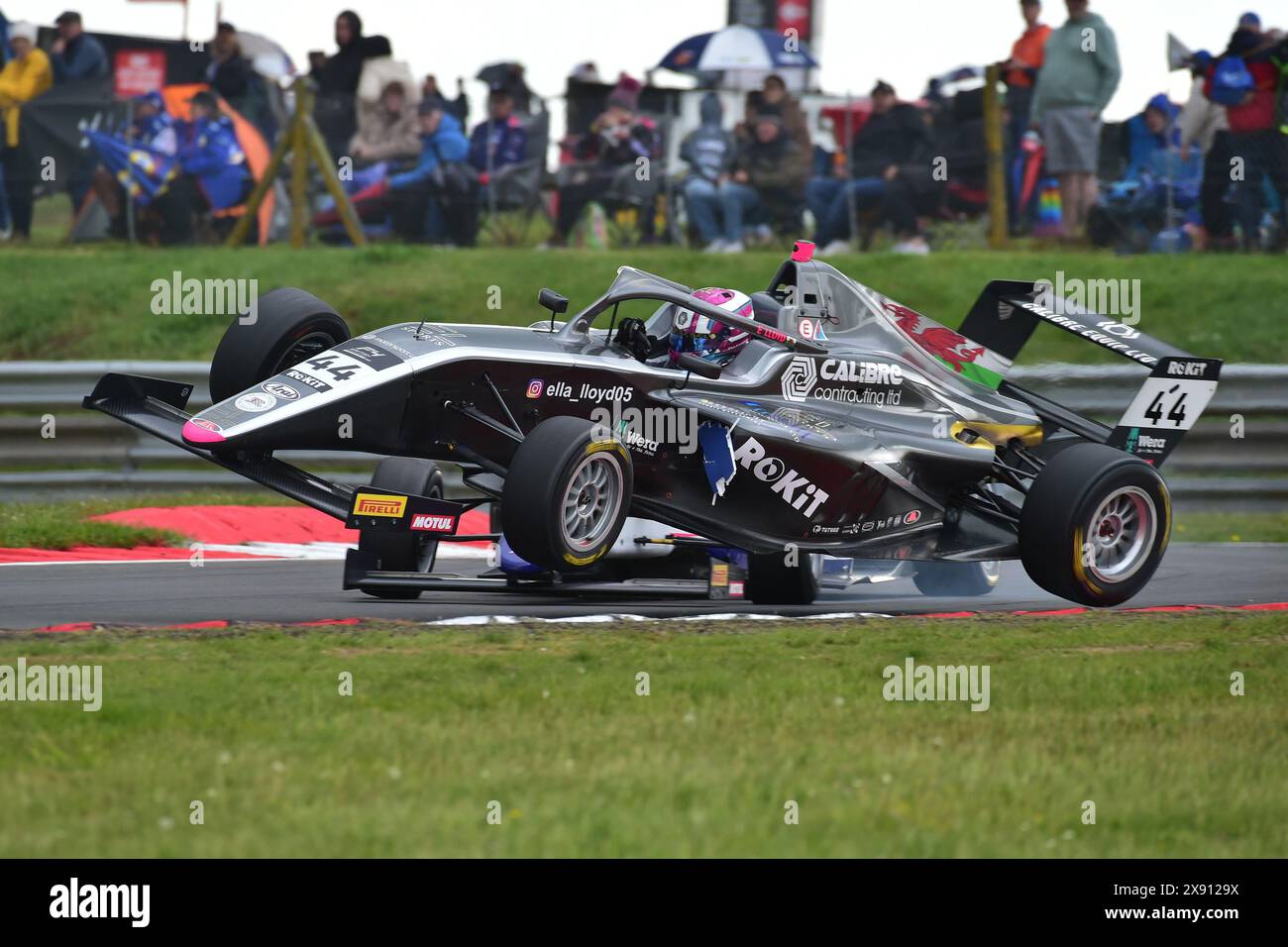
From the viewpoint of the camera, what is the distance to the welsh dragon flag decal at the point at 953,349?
10.6 metres

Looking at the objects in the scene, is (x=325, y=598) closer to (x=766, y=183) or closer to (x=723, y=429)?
(x=723, y=429)

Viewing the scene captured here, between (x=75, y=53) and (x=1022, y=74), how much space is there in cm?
919

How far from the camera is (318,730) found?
20.3 ft

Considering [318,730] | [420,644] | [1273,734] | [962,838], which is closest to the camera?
[962,838]

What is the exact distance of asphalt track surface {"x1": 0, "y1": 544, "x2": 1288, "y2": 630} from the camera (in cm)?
898

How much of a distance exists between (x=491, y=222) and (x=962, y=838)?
509 inches

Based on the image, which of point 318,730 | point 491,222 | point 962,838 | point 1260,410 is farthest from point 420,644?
point 491,222

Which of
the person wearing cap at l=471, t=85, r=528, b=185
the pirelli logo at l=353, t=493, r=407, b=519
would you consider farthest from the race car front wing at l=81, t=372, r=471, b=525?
the person wearing cap at l=471, t=85, r=528, b=185

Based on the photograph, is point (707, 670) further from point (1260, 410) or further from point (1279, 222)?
point (1279, 222)

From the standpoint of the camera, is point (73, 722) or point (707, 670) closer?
point (73, 722)

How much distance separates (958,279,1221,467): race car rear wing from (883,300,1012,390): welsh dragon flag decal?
5.9 inches

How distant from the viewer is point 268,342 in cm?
901
